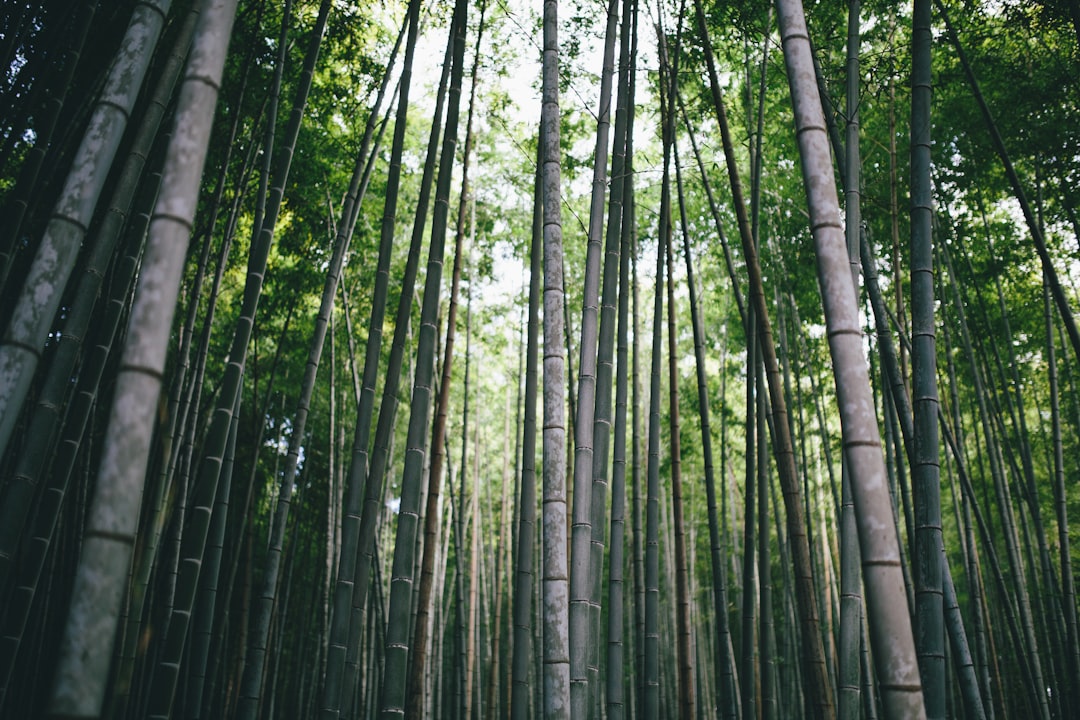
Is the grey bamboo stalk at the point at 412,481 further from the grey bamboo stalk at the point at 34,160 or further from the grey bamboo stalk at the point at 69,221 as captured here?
the grey bamboo stalk at the point at 34,160

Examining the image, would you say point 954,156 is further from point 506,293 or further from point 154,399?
point 154,399

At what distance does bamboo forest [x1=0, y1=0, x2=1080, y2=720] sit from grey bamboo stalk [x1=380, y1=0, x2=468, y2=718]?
15 millimetres

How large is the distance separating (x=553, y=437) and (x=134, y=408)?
3.89 feet

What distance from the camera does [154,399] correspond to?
104cm

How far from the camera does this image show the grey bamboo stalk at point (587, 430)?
221cm

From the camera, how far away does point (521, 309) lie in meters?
7.37

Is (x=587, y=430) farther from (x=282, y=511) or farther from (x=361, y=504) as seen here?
(x=282, y=511)

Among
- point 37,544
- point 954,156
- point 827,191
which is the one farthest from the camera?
point 954,156

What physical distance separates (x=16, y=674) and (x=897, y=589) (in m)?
4.96

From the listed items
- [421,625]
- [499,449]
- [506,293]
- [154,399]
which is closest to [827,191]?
[154,399]

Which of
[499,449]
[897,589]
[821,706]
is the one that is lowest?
[821,706]

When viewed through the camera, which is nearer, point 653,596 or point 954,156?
point 653,596

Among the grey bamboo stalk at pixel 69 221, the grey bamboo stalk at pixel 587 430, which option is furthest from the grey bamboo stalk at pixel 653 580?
the grey bamboo stalk at pixel 69 221

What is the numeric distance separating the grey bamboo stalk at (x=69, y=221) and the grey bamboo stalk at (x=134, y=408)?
9.6 inches
